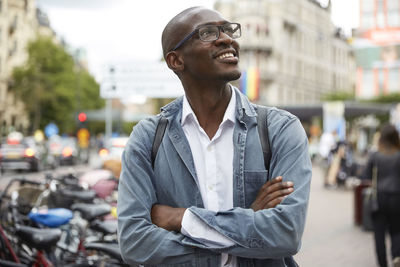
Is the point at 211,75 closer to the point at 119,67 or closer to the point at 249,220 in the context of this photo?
the point at 249,220

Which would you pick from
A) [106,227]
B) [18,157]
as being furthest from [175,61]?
[18,157]

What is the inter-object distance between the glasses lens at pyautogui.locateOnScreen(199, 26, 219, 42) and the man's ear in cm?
13

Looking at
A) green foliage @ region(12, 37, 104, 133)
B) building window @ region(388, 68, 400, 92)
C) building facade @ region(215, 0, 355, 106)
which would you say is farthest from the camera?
building window @ region(388, 68, 400, 92)

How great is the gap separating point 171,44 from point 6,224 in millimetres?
3735

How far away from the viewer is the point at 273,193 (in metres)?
1.99

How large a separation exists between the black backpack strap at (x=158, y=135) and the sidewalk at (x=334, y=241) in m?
4.59

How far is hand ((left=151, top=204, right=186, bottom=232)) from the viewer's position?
2018 millimetres

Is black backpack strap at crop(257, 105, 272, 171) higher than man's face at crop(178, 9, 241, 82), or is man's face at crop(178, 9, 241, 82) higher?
man's face at crop(178, 9, 241, 82)

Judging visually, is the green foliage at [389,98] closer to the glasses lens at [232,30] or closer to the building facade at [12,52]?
the building facade at [12,52]

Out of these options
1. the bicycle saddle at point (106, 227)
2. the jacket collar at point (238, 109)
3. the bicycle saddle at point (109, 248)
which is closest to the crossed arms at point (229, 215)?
the jacket collar at point (238, 109)

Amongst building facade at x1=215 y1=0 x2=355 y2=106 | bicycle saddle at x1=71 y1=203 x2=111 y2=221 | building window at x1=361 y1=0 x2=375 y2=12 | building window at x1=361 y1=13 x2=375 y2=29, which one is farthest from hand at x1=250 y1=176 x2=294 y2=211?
building window at x1=361 y1=0 x2=375 y2=12

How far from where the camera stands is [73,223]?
20.4ft

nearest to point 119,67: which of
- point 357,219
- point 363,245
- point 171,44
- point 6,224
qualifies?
point 357,219

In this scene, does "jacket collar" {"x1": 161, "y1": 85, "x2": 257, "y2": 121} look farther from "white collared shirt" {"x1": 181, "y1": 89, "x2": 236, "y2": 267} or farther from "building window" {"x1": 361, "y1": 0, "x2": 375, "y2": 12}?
"building window" {"x1": 361, "y1": 0, "x2": 375, "y2": 12}
